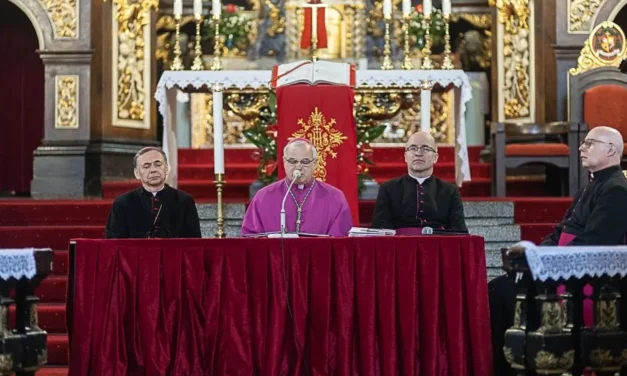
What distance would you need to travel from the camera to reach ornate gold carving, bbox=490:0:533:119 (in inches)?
472

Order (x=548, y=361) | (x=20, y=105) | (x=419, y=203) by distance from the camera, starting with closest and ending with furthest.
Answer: (x=548, y=361)
(x=419, y=203)
(x=20, y=105)

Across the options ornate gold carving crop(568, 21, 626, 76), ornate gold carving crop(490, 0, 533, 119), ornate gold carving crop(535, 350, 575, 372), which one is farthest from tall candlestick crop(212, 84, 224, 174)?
ornate gold carving crop(490, 0, 533, 119)

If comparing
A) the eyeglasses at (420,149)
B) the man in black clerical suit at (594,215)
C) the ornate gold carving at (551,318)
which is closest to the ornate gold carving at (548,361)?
the ornate gold carving at (551,318)

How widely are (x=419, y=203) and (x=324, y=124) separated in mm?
1989

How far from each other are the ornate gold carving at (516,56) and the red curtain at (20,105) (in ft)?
16.2

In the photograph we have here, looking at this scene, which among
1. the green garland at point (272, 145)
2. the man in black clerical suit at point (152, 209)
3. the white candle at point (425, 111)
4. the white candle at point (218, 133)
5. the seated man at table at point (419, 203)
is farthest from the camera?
the green garland at point (272, 145)

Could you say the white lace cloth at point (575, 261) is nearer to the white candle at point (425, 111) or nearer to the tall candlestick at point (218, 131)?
the tall candlestick at point (218, 131)

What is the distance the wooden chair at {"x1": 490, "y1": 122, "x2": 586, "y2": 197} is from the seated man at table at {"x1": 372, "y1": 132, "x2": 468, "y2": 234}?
334cm

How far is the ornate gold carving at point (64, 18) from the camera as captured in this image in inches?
456

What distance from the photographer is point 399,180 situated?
7375mm

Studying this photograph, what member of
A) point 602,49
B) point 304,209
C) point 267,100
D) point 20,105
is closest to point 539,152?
point 602,49

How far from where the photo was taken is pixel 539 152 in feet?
34.3

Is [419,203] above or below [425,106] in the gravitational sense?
below

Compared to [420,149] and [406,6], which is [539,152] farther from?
[420,149]
